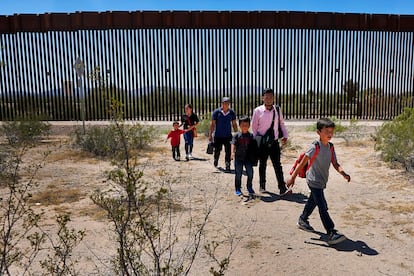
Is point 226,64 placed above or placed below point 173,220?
above

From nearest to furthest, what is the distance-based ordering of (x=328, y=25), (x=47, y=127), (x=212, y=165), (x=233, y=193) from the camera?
(x=233, y=193), (x=212, y=165), (x=47, y=127), (x=328, y=25)

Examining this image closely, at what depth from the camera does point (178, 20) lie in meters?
12.7

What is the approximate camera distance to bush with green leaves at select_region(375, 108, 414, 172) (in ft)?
23.1

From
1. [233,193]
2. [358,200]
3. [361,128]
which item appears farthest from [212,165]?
[361,128]

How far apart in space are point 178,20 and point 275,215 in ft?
30.8

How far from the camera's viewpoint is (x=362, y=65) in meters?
13.2

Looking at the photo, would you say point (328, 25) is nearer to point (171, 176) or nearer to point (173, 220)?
point (171, 176)

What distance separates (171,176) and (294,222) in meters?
2.97

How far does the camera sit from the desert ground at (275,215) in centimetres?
362

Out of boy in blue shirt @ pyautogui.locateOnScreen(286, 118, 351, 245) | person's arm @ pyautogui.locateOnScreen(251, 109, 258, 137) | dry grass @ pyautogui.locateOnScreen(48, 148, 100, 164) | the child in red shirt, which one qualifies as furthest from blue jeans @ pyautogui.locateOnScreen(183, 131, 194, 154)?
boy in blue shirt @ pyautogui.locateOnScreen(286, 118, 351, 245)

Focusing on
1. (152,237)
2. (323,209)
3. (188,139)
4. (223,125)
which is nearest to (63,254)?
(152,237)

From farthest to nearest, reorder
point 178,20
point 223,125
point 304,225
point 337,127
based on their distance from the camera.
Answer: point 178,20 < point 337,127 < point 223,125 < point 304,225

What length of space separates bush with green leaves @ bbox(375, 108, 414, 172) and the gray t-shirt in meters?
3.55

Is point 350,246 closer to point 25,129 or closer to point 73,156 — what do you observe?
point 73,156
